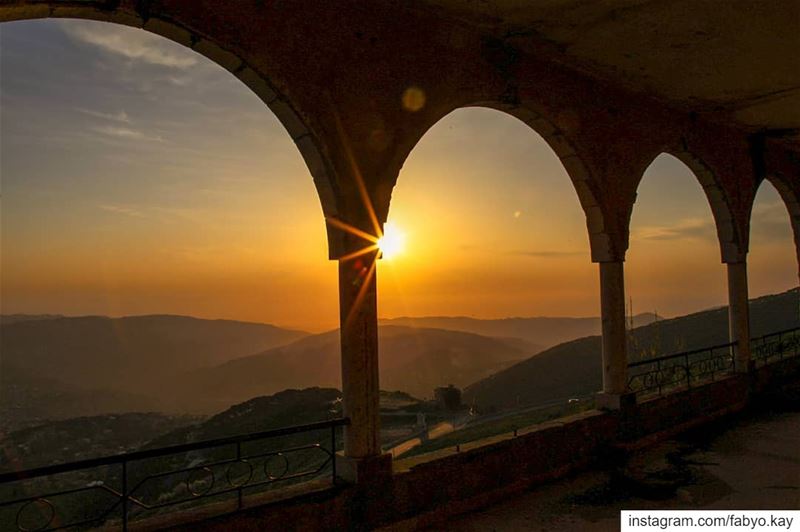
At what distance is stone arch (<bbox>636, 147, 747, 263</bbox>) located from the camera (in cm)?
998

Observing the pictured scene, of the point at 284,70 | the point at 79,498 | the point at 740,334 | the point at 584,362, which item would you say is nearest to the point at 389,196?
the point at 284,70

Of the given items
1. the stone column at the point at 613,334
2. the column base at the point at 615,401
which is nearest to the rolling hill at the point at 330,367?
the column base at the point at 615,401

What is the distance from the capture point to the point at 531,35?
6.23 meters

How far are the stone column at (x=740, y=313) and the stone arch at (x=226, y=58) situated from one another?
8579mm

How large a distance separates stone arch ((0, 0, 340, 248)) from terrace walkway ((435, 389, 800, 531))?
3265mm

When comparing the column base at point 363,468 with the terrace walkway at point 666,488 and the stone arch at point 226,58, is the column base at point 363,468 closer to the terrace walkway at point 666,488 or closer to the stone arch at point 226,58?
the terrace walkway at point 666,488

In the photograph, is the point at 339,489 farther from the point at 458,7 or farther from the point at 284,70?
the point at 458,7

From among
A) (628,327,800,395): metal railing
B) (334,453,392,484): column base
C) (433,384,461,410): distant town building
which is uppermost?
(628,327,800,395): metal railing

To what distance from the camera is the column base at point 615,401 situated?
771 centimetres

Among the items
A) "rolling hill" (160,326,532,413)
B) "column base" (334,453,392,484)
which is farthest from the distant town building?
"rolling hill" (160,326,532,413)

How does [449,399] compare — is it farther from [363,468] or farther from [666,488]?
[363,468]

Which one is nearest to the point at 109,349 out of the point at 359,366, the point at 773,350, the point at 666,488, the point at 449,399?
the point at 449,399

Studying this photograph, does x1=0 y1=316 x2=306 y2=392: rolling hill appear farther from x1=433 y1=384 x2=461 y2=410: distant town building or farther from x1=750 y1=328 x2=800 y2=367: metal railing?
x1=750 y1=328 x2=800 y2=367: metal railing

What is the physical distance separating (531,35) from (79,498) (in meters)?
26.5
